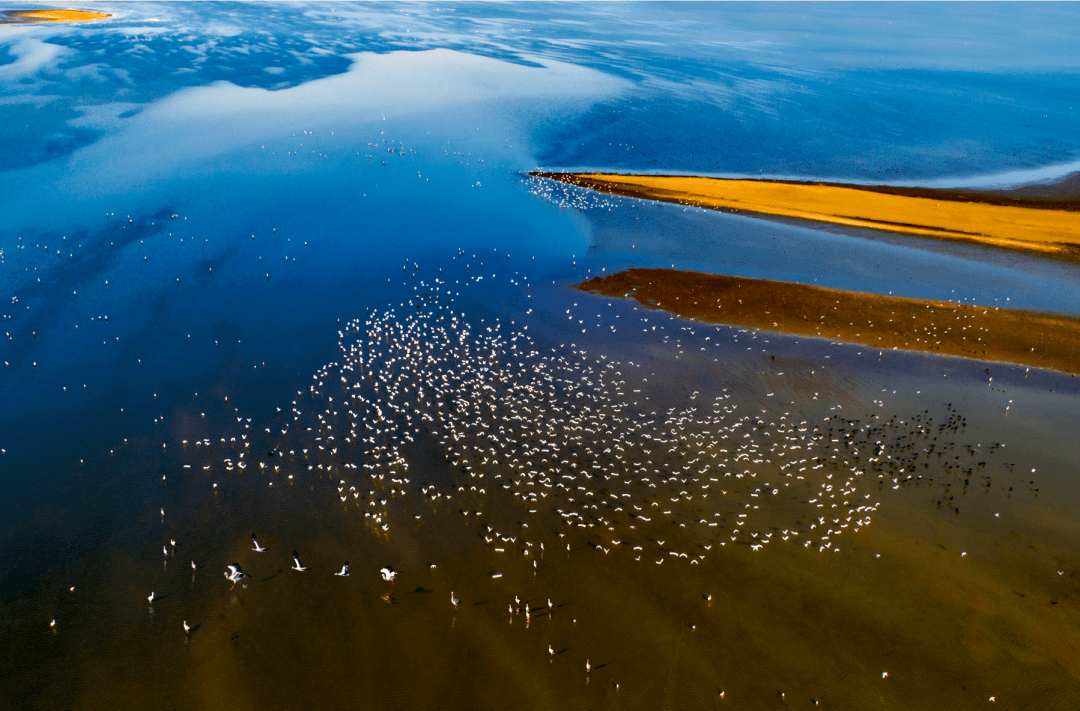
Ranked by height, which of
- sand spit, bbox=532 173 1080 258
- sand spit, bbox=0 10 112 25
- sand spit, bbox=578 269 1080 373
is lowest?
sand spit, bbox=0 10 112 25

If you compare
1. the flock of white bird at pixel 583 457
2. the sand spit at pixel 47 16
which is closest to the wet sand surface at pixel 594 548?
the flock of white bird at pixel 583 457

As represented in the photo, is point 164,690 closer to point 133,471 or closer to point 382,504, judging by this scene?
point 382,504

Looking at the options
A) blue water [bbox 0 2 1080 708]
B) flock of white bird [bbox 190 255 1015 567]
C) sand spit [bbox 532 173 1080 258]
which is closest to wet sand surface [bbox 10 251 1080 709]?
flock of white bird [bbox 190 255 1015 567]

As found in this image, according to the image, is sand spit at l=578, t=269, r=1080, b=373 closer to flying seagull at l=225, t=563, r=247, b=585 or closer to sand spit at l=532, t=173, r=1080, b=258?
sand spit at l=532, t=173, r=1080, b=258

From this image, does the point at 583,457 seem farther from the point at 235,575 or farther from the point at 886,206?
the point at 886,206

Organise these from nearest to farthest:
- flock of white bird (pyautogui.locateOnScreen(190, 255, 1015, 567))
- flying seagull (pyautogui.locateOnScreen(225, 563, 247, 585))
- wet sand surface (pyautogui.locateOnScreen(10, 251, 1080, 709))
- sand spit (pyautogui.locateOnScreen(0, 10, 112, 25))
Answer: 1. wet sand surface (pyautogui.locateOnScreen(10, 251, 1080, 709))
2. flying seagull (pyautogui.locateOnScreen(225, 563, 247, 585))
3. flock of white bird (pyautogui.locateOnScreen(190, 255, 1015, 567))
4. sand spit (pyautogui.locateOnScreen(0, 10, 112, 25))

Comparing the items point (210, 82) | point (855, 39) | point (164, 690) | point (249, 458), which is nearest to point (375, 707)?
point (164, 690)

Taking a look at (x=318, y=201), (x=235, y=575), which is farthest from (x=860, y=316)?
(x=318, y=201)

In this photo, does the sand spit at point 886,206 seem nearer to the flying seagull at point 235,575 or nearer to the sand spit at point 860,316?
the sand spit at point 860,316
